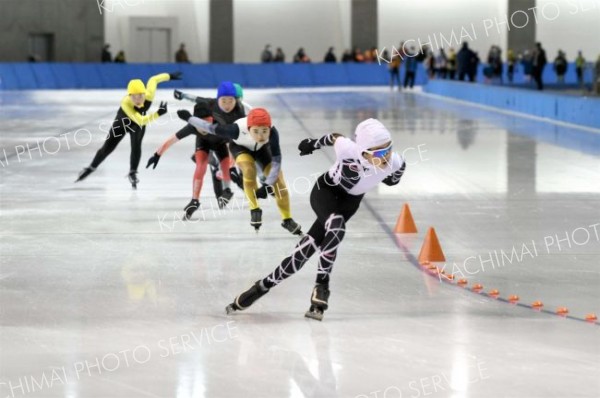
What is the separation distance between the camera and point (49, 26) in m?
48.9

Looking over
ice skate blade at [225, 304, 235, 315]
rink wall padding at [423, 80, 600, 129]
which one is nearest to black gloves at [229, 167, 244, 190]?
ice skate blade at [225, 304, 235, 315]

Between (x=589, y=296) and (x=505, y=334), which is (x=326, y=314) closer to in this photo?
(x=505, y=334)

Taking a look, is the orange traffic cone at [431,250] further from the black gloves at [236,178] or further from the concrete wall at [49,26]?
the concrete wall at [49,26]

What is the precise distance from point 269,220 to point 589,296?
435 cm

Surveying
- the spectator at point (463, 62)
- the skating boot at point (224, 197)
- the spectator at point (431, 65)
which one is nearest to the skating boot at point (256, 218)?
the skating boot at point (224, 197)

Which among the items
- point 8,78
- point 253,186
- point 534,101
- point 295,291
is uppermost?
point 8,78

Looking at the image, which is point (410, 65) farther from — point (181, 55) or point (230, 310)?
point (230, 310)

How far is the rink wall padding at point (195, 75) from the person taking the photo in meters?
43.1

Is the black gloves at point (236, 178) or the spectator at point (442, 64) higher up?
the spectator at point (442, 64)

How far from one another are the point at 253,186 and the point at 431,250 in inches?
80.0

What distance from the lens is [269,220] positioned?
37.2 ft

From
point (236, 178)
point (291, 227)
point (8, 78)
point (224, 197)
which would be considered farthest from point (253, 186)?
point (8, 78)

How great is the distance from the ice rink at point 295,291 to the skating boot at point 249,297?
74mm

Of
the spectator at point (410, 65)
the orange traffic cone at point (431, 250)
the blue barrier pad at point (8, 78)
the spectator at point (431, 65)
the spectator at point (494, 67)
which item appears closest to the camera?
the orange traffic cone at point (431, 250)
